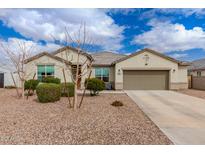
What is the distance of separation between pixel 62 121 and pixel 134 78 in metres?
15.2

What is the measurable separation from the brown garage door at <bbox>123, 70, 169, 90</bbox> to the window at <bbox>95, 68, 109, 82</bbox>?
228 centimetres

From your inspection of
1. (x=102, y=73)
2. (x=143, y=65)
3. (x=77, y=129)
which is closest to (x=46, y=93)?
(x=77, y=129)

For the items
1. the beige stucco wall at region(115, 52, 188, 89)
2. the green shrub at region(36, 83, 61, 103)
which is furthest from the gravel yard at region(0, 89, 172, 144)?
the beige stucco wall at region(115, 52, 188, 89)

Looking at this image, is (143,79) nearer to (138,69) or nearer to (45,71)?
(138,69)

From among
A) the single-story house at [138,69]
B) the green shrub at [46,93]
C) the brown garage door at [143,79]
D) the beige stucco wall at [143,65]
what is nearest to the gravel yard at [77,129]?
the green shrub at [46,93]

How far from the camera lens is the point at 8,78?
82.5ft

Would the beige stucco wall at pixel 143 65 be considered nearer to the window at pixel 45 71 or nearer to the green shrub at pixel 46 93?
the window at pixel 45 71

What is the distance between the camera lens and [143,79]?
2119 centimetres

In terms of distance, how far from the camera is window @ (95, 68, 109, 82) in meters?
22.2

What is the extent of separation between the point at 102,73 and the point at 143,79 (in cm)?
492
